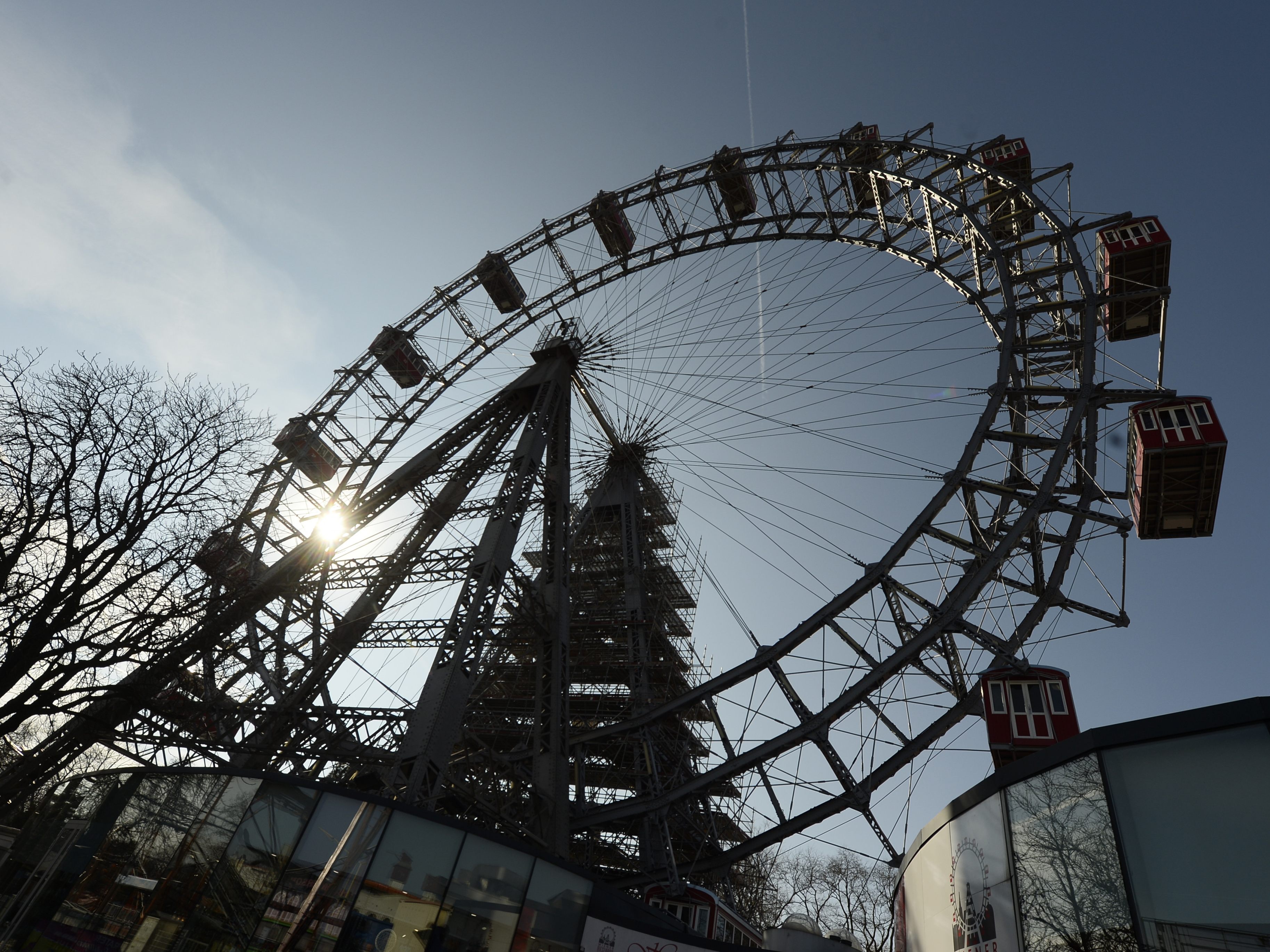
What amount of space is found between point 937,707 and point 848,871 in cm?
3416

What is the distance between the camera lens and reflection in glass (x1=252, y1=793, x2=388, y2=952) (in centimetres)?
1000

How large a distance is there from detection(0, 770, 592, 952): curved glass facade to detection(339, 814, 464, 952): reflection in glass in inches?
0.7

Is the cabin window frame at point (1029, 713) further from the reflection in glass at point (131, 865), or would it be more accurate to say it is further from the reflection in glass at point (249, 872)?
the reflection in glass at point (131, 865)

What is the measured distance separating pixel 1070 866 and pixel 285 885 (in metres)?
10.9

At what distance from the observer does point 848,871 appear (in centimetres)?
4388

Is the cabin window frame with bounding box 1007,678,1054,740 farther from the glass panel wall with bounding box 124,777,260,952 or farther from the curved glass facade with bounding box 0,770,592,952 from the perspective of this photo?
the glass panel wall with bounding box 124,777,260,952

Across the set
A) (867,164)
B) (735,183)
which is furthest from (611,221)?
(867,164)

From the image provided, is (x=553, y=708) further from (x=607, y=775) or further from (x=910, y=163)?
(x=910, y=163)

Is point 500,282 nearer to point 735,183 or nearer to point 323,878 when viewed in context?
point 735,183

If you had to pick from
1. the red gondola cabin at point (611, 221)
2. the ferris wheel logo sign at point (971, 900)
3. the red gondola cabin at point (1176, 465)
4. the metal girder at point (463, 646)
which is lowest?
the ferris wheel logo sign at point (971, 900)

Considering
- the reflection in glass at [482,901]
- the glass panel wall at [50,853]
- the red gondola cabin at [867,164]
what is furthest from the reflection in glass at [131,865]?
the red gondola cabin at [867,164]

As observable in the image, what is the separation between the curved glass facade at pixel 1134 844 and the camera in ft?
24.6

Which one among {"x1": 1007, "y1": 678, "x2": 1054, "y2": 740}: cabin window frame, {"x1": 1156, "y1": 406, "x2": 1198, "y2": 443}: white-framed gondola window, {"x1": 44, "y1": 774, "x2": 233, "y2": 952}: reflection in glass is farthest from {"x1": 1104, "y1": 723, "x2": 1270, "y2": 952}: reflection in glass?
{"x1": 44, "y1": 774, "x2": 233, "y2": 952}: reflection in glass

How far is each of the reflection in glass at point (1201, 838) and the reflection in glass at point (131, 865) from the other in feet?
43.3
